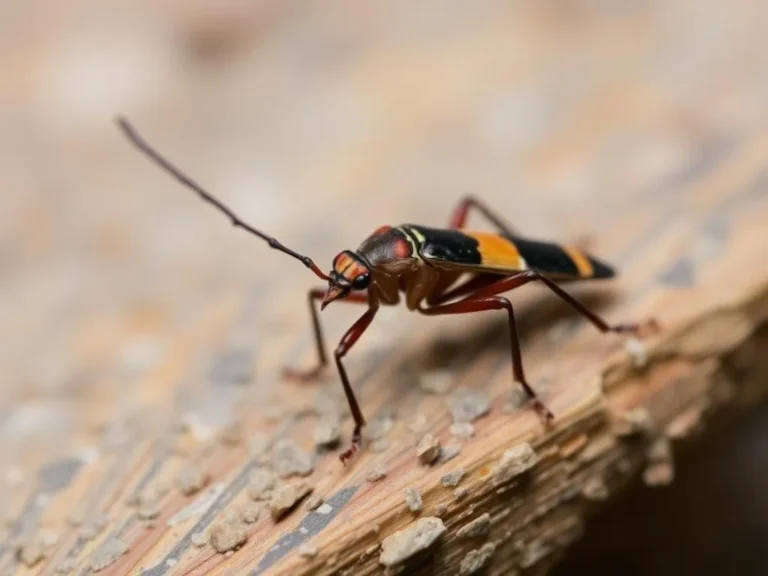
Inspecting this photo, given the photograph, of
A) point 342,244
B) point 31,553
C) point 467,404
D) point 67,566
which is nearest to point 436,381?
point 467,404

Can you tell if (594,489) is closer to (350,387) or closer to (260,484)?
(350,387)

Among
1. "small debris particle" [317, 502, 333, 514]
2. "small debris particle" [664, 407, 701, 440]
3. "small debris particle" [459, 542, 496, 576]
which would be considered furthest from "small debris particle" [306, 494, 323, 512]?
"small debris particle" [664, 407, 701, 440]

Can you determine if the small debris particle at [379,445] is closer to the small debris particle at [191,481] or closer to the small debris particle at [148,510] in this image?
the small debris particle at [191,481]

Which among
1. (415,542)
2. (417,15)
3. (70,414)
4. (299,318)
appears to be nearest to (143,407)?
(70,414)

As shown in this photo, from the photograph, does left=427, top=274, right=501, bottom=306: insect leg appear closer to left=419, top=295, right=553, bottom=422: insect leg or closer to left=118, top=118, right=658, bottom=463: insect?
left=118, top=118, right=658, bottom=463: insect

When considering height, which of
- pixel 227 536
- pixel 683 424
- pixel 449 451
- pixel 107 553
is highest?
pixel 107 553

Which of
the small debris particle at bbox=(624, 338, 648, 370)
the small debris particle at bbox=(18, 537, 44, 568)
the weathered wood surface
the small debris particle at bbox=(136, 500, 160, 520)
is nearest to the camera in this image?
the small debris particle at bbox=(18, 537, 44, 568)

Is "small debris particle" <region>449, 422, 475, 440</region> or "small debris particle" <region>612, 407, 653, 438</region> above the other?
"small debris particle" <region>449, 422, 475, 440</region>
